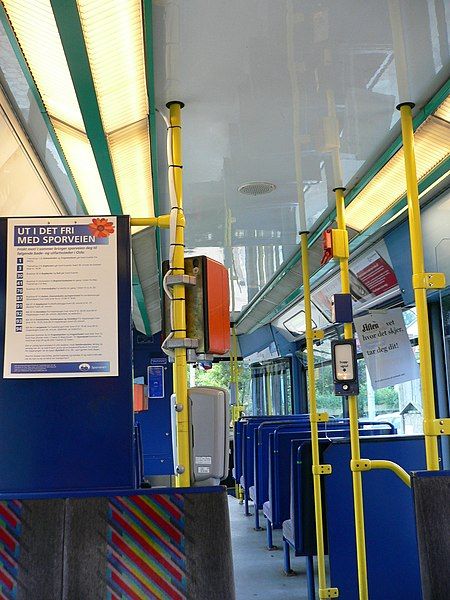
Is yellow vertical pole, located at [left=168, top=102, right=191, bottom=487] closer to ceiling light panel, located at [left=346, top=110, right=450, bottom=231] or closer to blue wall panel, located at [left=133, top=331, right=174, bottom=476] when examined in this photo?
ceiling light panel, located at [left=346, top=110, right=450, bottom=231]

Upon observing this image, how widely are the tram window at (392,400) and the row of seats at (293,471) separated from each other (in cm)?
21

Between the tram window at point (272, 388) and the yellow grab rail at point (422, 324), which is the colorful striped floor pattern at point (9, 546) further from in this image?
the tram window at point (272, 388)

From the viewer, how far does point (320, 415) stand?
4824mm

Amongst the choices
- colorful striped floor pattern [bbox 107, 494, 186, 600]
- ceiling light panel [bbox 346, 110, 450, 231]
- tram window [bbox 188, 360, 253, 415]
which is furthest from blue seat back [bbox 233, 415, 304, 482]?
colorful striped floor pattern [bbox 107, 494, 186, 600]

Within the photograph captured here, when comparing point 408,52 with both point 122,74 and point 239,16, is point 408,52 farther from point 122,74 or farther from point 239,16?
point 122,74

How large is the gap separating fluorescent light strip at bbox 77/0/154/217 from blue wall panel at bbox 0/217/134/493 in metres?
1.20

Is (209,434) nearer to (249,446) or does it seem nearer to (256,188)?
(256,188)

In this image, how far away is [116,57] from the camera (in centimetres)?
283

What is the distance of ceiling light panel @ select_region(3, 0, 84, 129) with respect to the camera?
2.44 metres

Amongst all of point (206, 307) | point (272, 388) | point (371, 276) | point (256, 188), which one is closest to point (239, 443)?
point (272, 388)

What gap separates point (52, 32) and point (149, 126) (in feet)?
3.51

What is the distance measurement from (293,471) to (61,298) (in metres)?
2.96

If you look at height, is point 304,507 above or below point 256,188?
below

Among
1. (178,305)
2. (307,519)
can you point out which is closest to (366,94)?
(178,305)
